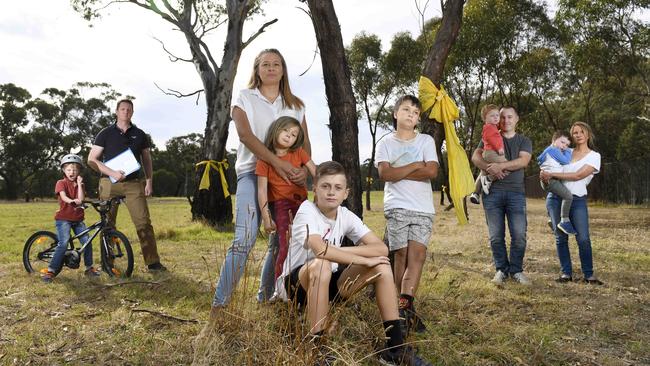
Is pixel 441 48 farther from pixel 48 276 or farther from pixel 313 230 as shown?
pixel 48 276

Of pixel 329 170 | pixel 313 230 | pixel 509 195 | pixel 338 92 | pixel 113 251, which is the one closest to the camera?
pixel 313 230

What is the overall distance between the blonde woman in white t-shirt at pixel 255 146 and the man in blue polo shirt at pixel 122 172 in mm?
3045

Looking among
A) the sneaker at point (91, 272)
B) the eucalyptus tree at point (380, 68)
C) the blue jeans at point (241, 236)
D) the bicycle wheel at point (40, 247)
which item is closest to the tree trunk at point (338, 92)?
the blue jeans at point (241, 236)

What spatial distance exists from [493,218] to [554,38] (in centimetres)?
1785

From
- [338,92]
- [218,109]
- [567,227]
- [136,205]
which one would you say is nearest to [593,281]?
[567,227]

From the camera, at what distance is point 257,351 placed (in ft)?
9.34

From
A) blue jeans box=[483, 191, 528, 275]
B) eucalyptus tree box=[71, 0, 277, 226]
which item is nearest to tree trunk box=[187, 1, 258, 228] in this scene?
eucalyptus tree box=[71, 0, 277, 226]

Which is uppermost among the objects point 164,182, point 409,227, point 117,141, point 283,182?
point 164,182

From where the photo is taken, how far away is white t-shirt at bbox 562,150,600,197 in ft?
19.6

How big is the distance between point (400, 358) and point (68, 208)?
4.76 metres

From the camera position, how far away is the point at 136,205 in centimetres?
649

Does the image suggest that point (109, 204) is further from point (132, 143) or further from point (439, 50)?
point (439, 50)

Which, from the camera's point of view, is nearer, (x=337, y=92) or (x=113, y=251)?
(x=337, y=92)

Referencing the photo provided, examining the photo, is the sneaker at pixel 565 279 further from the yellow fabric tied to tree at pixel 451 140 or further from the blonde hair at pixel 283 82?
Answer: the blonde hair at pixel 283 82
